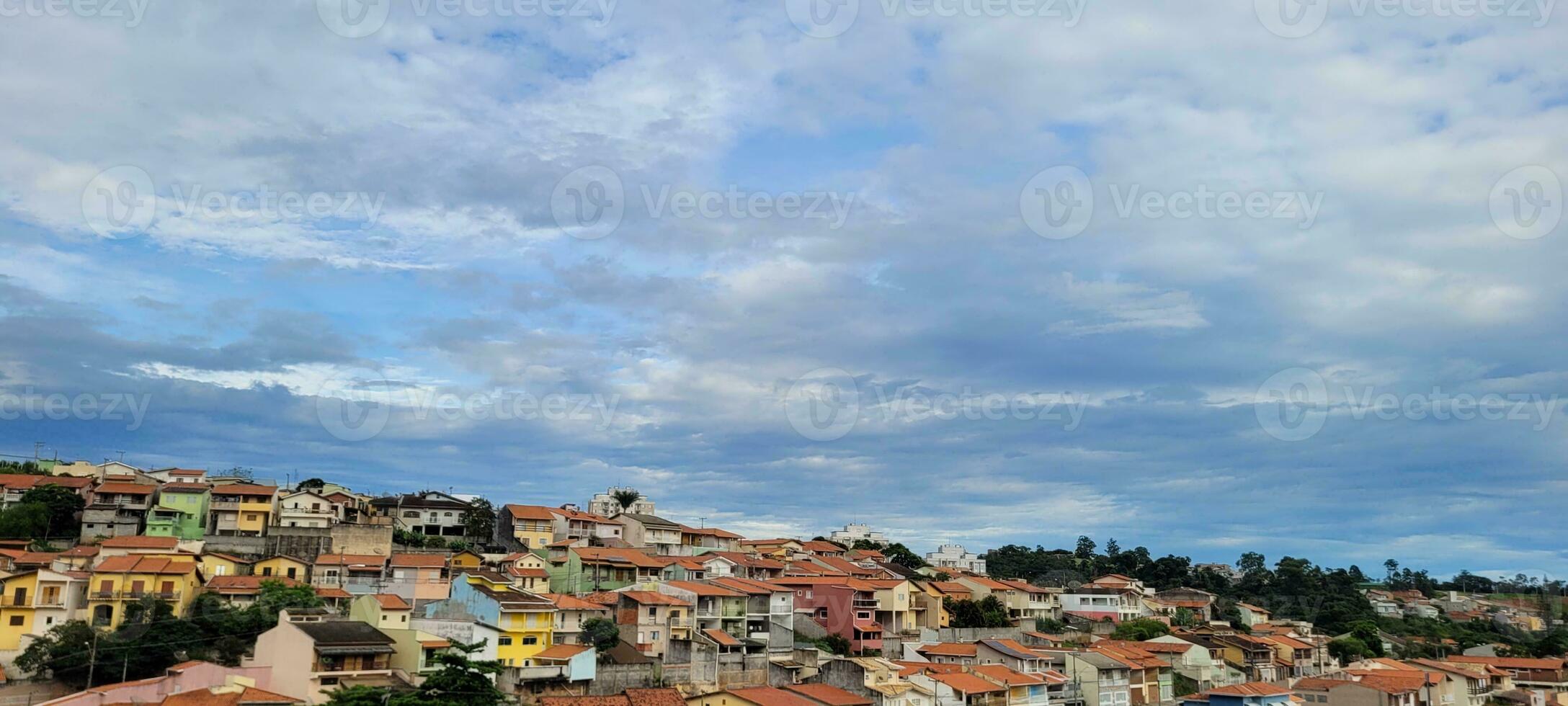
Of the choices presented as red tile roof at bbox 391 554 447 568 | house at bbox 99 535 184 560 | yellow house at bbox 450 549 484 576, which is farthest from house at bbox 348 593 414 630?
yellow house at bbox 450 549 484 576

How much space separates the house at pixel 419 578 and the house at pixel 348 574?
703 millimetres

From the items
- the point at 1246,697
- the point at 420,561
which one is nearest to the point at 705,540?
the point at 420,561

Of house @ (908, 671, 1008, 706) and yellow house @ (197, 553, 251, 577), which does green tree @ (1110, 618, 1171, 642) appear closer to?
house @ (908, 671, 1008, 706)

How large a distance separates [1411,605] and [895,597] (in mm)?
78731

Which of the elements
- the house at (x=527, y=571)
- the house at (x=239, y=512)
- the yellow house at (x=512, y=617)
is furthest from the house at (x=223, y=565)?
the yellow house at (x=512, y=617)

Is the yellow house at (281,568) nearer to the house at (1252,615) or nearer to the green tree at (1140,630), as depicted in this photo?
the green tree at (1140,630)

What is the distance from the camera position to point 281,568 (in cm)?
4803

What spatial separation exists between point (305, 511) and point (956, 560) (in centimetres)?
6310

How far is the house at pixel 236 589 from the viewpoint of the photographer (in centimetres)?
4275

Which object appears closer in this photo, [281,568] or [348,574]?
[281,568]

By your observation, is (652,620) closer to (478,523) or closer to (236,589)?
(236,589)

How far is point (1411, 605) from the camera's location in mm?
109375

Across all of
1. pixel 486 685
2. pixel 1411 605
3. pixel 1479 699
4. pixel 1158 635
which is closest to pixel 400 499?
pixel 486 685

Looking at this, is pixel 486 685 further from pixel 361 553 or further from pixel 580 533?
pixel 580 533
